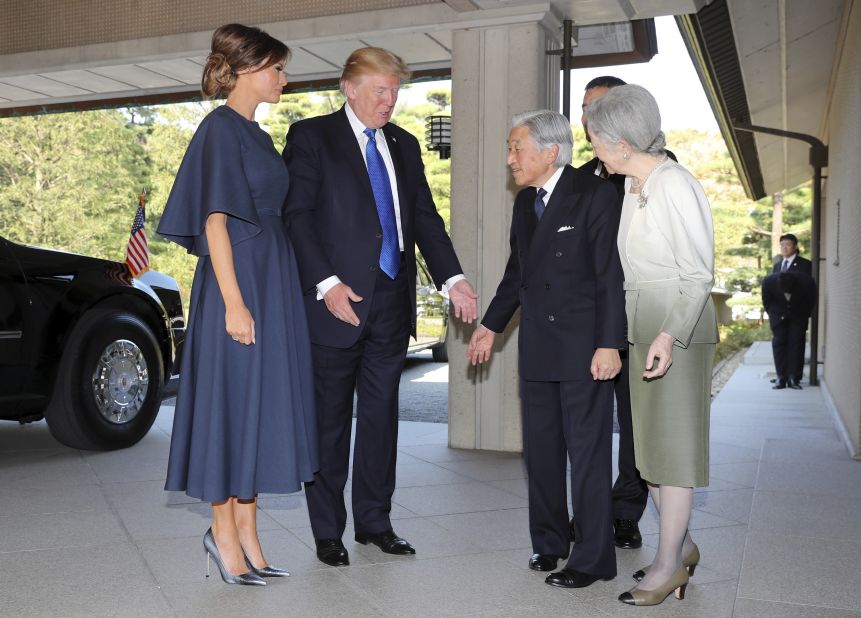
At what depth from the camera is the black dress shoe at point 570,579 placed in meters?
3.49

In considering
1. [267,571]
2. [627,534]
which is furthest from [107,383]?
[627,534]

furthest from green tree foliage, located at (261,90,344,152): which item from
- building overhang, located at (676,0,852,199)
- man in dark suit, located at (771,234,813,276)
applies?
man in dark suit, located at (771,234,813,276)

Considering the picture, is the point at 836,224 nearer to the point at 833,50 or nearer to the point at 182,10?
the point at 833,50

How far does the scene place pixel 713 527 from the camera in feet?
14.6

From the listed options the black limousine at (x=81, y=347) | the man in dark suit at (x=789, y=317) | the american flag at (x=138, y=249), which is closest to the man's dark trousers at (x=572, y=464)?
the black limousine at (x=81, y=347)

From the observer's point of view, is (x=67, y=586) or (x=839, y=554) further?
(x=839, y=554)

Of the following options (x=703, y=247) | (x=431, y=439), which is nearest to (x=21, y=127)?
(x=431, y=439)

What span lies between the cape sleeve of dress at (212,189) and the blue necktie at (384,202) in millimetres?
638

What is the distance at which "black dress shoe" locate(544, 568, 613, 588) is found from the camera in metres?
3.49

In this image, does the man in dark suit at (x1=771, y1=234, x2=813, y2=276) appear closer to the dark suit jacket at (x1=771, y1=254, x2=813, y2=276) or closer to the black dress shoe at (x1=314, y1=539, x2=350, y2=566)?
the dark suit jacket at (x1=771, y1=254, x2=813, y2=276)

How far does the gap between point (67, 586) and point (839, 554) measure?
2943 mm

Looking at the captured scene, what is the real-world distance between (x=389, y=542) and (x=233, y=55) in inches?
77.0

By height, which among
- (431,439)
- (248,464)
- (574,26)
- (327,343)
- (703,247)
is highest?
(574,26)

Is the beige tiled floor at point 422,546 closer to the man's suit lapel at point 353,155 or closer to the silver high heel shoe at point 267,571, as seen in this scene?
the silver high heel shoe at point 267,571
